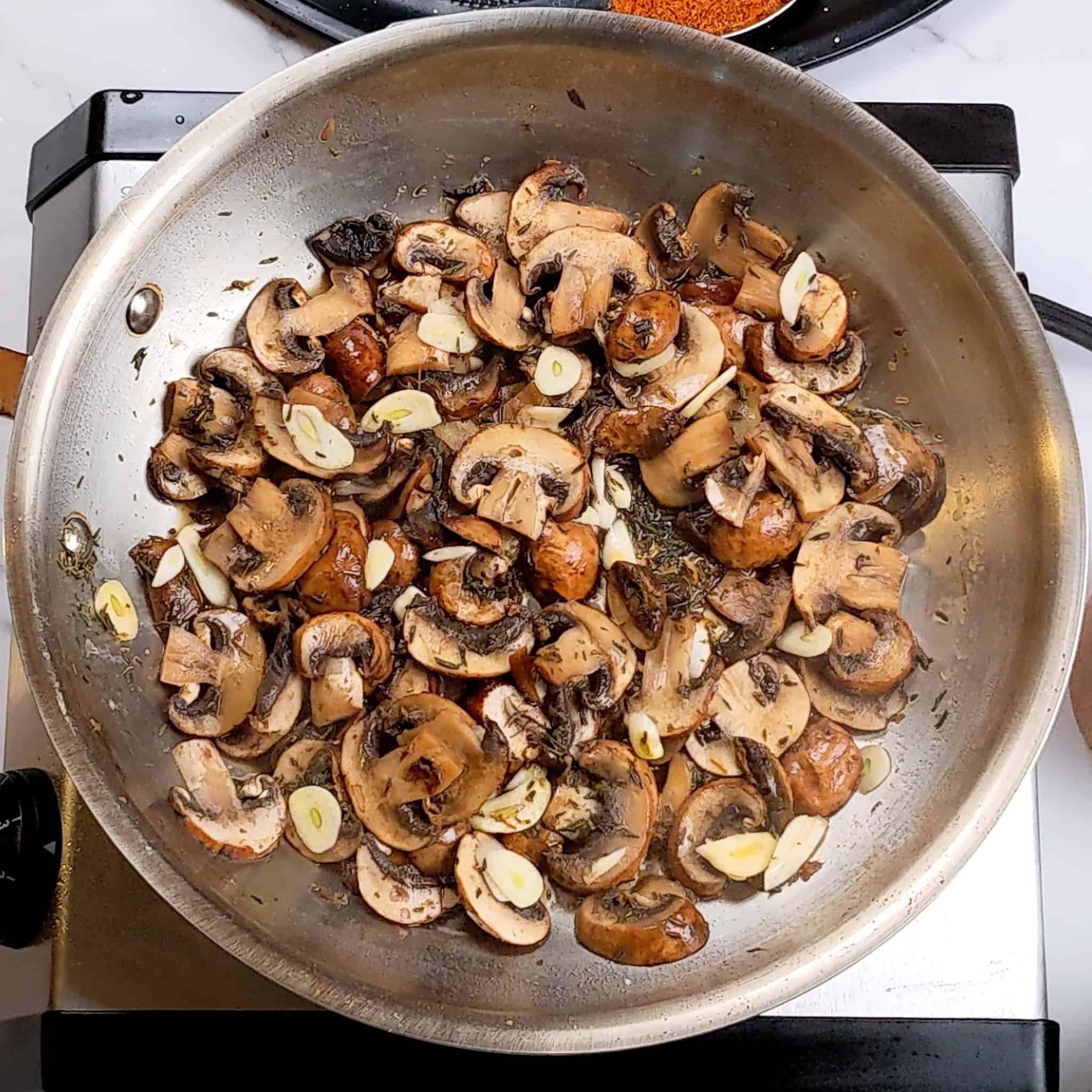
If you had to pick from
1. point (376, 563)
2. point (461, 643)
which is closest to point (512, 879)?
point (461, 643)

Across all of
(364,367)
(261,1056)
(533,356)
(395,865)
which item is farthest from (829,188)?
(261,1056)

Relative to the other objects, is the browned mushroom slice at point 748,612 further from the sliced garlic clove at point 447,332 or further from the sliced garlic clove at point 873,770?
the sliced garlic clove at point 447,332

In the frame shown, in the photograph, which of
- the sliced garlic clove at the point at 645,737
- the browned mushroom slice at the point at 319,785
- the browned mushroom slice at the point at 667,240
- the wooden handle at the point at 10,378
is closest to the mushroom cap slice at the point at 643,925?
the sliced garlic clove at the point at 645,737

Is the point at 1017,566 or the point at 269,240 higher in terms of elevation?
the point at 269,240

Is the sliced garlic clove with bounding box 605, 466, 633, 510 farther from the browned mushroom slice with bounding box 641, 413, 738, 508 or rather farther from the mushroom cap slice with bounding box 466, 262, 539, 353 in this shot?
the mushroom cap slice with bounding box 466, 262, 539, 353

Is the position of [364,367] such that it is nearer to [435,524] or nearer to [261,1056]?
[435,524]
